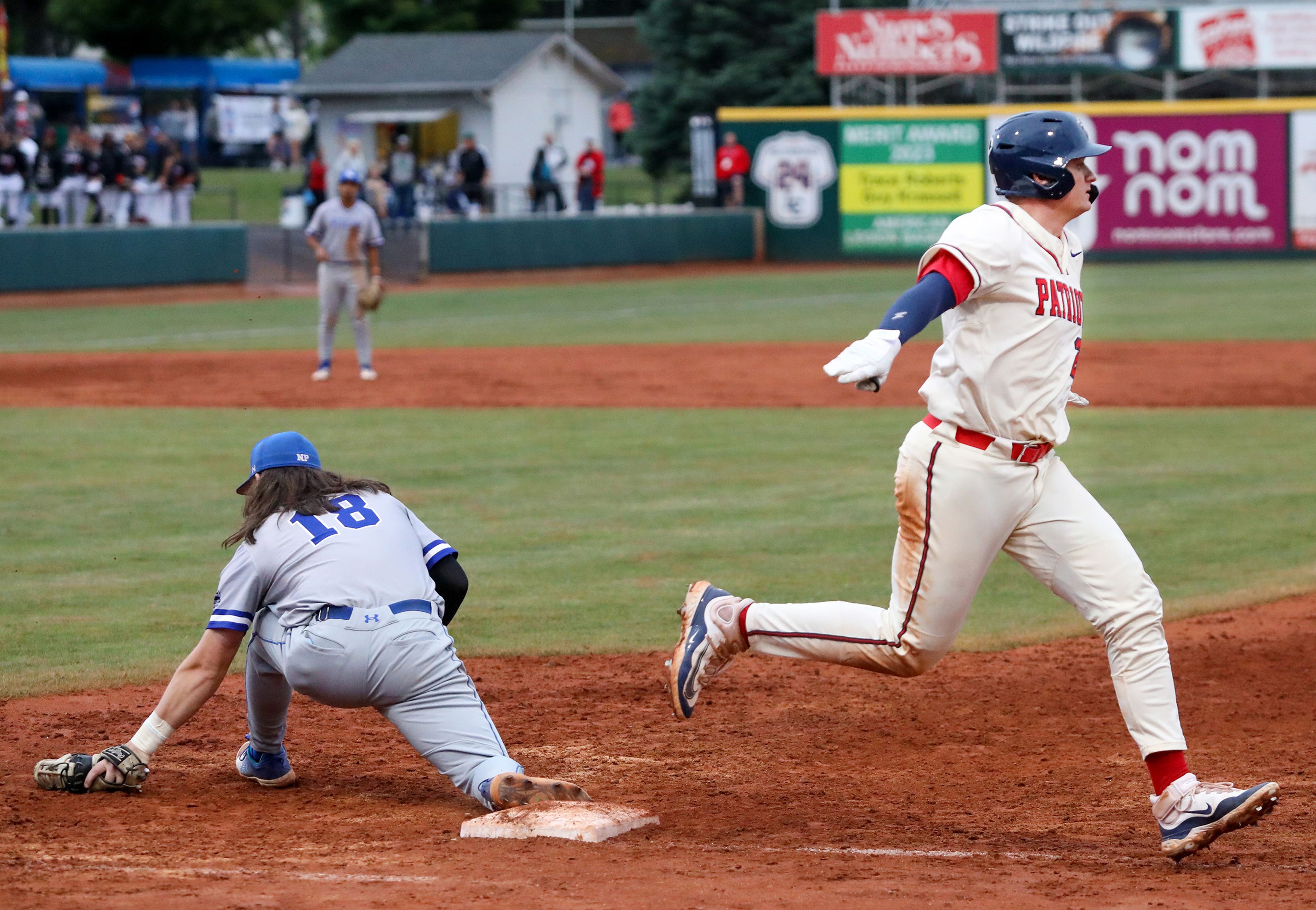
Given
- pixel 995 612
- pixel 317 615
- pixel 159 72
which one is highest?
pixel 159 72

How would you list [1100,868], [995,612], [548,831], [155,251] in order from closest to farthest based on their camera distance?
[1100,868]
[548,831]
[995,612]
[155,251]

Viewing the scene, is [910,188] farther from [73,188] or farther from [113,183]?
[73,188]

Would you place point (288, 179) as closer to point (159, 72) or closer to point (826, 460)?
point (159, 72)

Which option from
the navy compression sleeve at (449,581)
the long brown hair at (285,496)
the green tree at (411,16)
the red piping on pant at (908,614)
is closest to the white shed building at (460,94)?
the green tree at (411,16)

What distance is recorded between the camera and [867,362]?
4.18m

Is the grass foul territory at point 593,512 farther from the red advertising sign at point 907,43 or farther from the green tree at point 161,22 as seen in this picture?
the green tree at point 161,22

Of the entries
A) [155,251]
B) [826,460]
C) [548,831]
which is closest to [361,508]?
[548,831]

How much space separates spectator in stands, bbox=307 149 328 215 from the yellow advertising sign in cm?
1039

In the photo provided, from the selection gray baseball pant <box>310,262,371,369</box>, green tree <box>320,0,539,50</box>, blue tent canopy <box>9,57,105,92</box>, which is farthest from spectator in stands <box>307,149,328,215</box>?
green tree <box>320,0,539,50</box>

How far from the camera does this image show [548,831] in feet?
15.6

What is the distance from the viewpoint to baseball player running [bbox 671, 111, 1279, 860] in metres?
4.58

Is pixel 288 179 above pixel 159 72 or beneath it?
beneath

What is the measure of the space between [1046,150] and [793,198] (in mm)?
29992

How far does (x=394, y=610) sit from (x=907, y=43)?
3343cm
